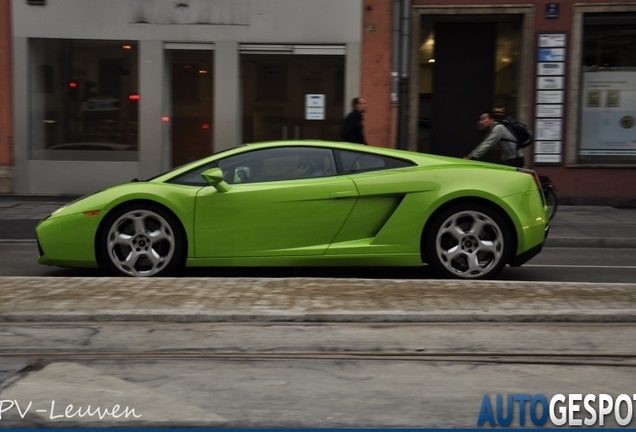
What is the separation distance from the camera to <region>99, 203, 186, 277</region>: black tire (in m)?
7.21

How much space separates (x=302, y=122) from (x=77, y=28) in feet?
14.4

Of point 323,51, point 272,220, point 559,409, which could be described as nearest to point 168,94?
point 323,51

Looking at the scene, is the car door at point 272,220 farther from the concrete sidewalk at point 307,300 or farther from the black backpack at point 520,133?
the black backpack at point 520,133

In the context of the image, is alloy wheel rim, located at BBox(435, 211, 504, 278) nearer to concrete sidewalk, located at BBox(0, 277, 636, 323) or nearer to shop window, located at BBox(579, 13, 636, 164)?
concrete sidewalk, located at BBox(0, 277, 636, 323)

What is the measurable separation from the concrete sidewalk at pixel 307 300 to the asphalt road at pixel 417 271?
1111mm

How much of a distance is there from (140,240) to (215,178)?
2.66 ft

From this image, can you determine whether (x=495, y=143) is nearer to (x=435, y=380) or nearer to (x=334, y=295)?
(x=334, y=295)

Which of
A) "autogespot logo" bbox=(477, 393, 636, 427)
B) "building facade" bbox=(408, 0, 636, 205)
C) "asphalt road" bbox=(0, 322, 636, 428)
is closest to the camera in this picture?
"autogespot logo" bbox=(477, 393, 636, 427)

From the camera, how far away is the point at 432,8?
51.8 feet

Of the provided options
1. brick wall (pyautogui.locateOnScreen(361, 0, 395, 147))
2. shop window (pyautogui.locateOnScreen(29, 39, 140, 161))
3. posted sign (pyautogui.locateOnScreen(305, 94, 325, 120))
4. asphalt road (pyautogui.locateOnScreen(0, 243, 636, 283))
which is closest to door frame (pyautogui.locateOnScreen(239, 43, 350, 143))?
brick wall (pyautogui.locateOnScreen(361, 0, 395, 147))

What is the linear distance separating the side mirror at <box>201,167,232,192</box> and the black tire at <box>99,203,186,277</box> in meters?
0.42

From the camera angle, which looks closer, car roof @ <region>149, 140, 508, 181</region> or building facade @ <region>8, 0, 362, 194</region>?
car roof @ <region>149, 140, 508, 181</region>

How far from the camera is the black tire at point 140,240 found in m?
7.21

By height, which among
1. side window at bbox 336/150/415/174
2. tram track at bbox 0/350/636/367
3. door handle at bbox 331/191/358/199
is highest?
side window at bbox 336/150/415/174
